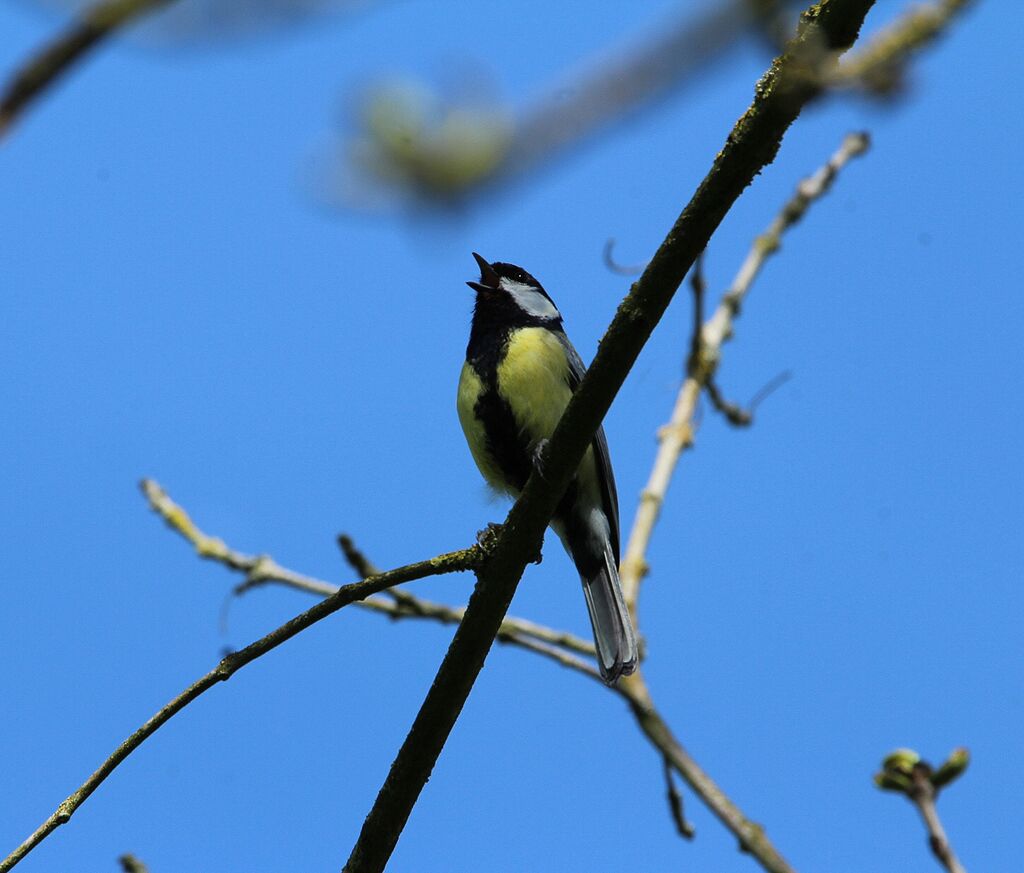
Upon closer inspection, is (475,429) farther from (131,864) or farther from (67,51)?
(67,51)

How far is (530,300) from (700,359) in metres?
0.80

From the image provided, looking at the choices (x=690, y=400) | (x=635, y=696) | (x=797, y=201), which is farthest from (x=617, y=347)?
(x=797, y=201)

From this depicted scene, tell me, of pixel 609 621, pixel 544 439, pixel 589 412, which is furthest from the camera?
pixel 609 621

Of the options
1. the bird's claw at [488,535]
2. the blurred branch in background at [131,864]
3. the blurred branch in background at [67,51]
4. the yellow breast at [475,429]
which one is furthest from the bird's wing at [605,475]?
the blurred branch in background at [67,51]

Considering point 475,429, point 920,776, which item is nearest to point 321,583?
point 475,429

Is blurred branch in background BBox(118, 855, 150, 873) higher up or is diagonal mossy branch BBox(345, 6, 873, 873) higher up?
diagonal mossy branch BBox(345, 6, 873, 873)

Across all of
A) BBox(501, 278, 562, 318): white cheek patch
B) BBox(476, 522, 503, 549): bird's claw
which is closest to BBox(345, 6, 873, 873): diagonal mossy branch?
BBox(476, 522, 503, 549): bird's claw

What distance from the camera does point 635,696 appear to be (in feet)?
13.7

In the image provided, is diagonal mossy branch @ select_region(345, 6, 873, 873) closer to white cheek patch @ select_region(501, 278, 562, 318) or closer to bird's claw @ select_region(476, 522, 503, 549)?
bird's claw @ select_region(476, 522, 503, 549)

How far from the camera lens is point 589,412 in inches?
116

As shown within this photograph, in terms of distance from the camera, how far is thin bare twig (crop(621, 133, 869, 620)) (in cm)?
460

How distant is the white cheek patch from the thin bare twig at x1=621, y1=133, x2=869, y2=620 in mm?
664

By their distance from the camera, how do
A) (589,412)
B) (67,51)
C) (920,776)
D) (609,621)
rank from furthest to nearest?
1. (609,621)
2. (589,412)
3. (920,776)
4. (67,51)

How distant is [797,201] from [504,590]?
3264mm
